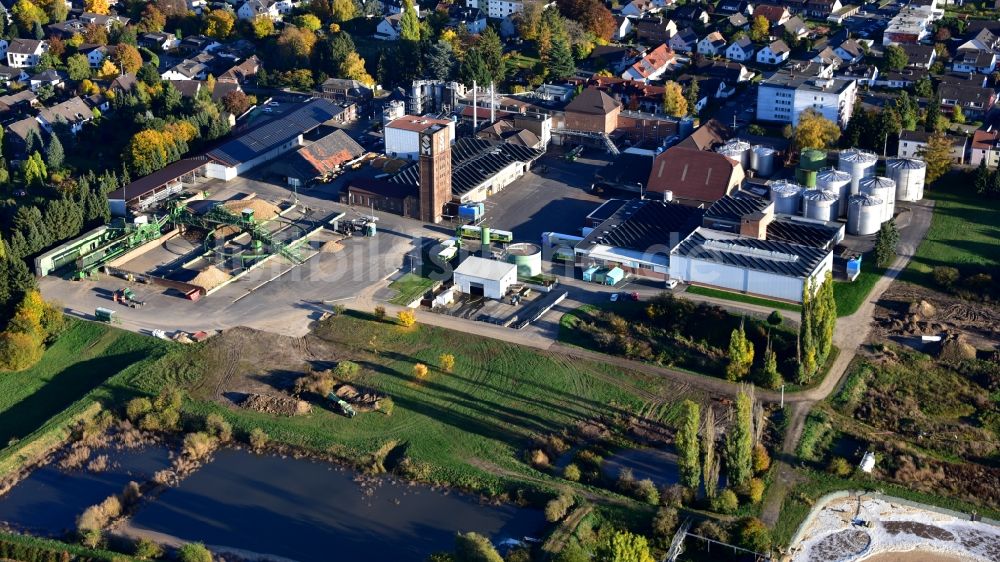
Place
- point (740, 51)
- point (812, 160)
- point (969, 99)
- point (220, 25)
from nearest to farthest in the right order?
1. point (812, 160)
2. point (969, 99)
3. point (740, 51)
4. point (220, 25)

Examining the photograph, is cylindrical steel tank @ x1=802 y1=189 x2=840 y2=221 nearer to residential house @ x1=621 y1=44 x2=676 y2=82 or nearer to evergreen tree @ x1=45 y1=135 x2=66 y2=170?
residential house @ x1=621 y1=44 x2=676 y2=82

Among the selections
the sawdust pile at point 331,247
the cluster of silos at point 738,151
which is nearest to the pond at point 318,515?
the sawdust pile at point 331,247

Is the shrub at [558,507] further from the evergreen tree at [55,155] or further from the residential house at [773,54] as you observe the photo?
the residential house at [773,54]

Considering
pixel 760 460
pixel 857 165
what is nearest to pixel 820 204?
pixel 857 165

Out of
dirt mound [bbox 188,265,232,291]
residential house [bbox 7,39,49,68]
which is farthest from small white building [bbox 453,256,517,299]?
residential house [bbox 7,39,49,68]

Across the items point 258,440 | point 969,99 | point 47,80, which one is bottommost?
point 258,440

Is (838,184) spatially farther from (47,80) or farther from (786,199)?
(47,80)

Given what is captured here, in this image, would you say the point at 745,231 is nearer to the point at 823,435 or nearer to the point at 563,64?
the point at 823,435
